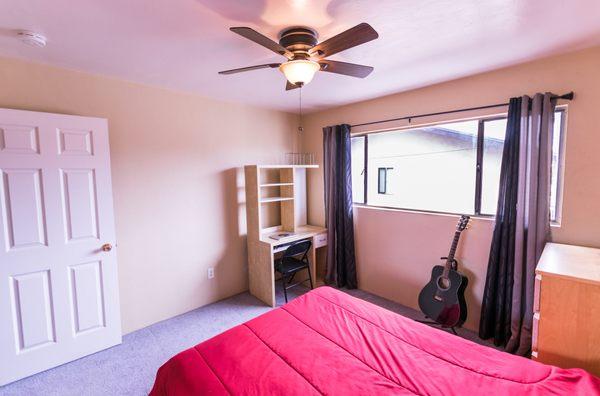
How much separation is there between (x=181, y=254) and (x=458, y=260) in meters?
→ 2.77

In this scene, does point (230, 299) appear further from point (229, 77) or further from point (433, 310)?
point (229, 77)

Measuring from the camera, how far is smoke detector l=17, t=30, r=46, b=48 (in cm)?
163

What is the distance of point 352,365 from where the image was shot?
1.39 meters

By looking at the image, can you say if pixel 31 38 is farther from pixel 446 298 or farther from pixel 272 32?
pixel 446 298

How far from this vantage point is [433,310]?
260 cm

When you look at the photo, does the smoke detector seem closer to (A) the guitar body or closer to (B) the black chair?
(B) the black chair

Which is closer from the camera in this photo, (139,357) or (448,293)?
(139,357)

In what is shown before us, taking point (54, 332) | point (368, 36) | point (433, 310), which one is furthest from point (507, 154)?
point (54, 332)

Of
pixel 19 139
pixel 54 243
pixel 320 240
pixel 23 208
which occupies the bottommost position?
pixel 320 240

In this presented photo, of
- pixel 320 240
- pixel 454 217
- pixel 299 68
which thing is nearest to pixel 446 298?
pixel 454 217

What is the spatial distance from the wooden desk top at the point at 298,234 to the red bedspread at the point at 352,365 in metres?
1.43

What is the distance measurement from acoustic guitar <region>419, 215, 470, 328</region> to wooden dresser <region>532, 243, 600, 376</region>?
0.79 meters

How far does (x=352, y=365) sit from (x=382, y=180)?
2.38m

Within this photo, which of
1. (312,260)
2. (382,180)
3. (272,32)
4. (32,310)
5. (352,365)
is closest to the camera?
(352,365)
